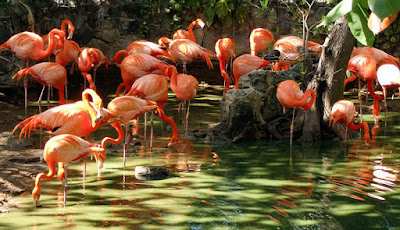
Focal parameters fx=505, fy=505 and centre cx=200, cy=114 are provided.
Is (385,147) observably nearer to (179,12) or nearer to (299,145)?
(299,145)

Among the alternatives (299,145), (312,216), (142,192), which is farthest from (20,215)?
(299,145)

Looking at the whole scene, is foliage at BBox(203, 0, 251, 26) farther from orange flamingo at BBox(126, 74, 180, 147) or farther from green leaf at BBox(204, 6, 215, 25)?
orange flamingo at BBox(126, 74, 180, 147)

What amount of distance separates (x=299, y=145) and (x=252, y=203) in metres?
2.61

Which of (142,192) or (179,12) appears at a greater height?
(179,12)

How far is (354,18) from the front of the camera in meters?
1.45

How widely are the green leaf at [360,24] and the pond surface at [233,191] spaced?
2.54 meters

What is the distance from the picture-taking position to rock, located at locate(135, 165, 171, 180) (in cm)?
500

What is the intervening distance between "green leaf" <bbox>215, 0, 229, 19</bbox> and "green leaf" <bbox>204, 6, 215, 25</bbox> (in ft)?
0.36

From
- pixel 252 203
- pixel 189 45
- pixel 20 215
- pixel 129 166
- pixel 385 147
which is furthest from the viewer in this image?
pixel 189 45

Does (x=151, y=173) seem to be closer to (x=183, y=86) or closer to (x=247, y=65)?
(x=183, y=86)

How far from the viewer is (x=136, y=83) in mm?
6598

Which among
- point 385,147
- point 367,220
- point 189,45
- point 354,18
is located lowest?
point 367,220

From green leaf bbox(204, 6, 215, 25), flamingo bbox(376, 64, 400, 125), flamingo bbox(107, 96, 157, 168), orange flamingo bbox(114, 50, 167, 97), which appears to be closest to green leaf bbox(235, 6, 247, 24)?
green leaf bbox(204, 6, 215, 25)

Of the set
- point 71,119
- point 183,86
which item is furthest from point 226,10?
point 71,119
